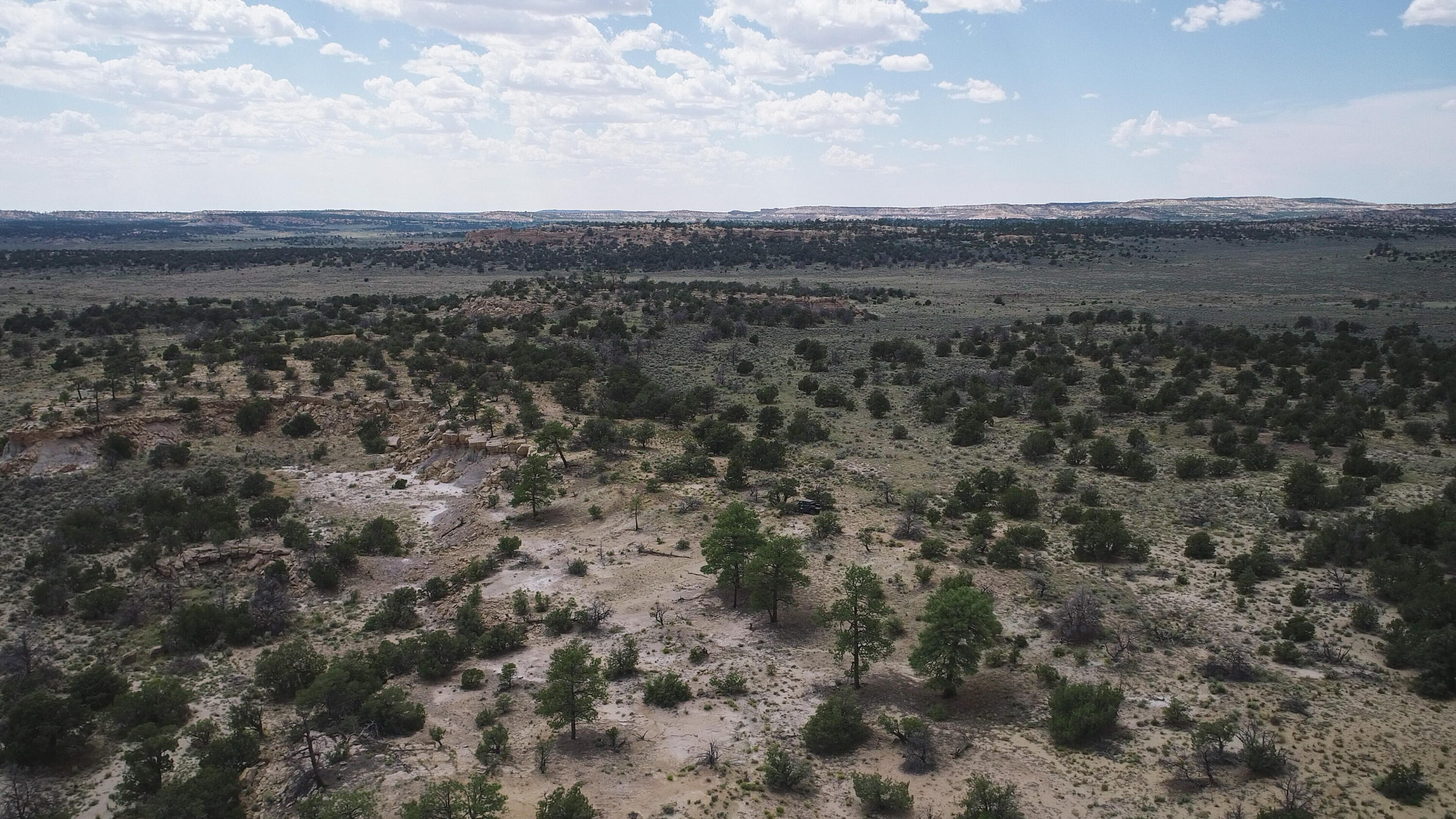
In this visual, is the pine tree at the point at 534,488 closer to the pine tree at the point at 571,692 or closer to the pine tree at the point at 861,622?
the pine tree at the point at 571,692

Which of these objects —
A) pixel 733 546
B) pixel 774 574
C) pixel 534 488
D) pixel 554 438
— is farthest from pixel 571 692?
pixel 554 438

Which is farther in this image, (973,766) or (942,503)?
(942,503)

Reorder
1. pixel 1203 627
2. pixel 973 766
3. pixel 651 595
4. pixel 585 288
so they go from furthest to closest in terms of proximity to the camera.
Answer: pixel 585 288
pixel 651 595
pixel 1203 627
pixel 973 766

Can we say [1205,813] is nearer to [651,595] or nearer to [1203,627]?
[1203,627]

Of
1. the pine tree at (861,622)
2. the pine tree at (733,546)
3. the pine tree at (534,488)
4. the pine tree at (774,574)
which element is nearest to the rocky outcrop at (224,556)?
the pine tree at (534,488)

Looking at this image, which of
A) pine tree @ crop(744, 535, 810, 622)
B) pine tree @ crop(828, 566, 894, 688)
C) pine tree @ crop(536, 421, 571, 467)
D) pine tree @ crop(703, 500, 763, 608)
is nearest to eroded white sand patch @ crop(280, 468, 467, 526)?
pine tree @ crop(536, 421, 571, 467)

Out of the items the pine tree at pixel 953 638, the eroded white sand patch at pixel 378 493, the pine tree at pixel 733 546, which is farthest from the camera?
the eroded white sand patch at pixel 378 493

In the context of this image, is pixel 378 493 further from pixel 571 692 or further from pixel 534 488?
pixel 571 692

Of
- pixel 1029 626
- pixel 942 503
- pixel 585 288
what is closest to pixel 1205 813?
pixel 1029 626
